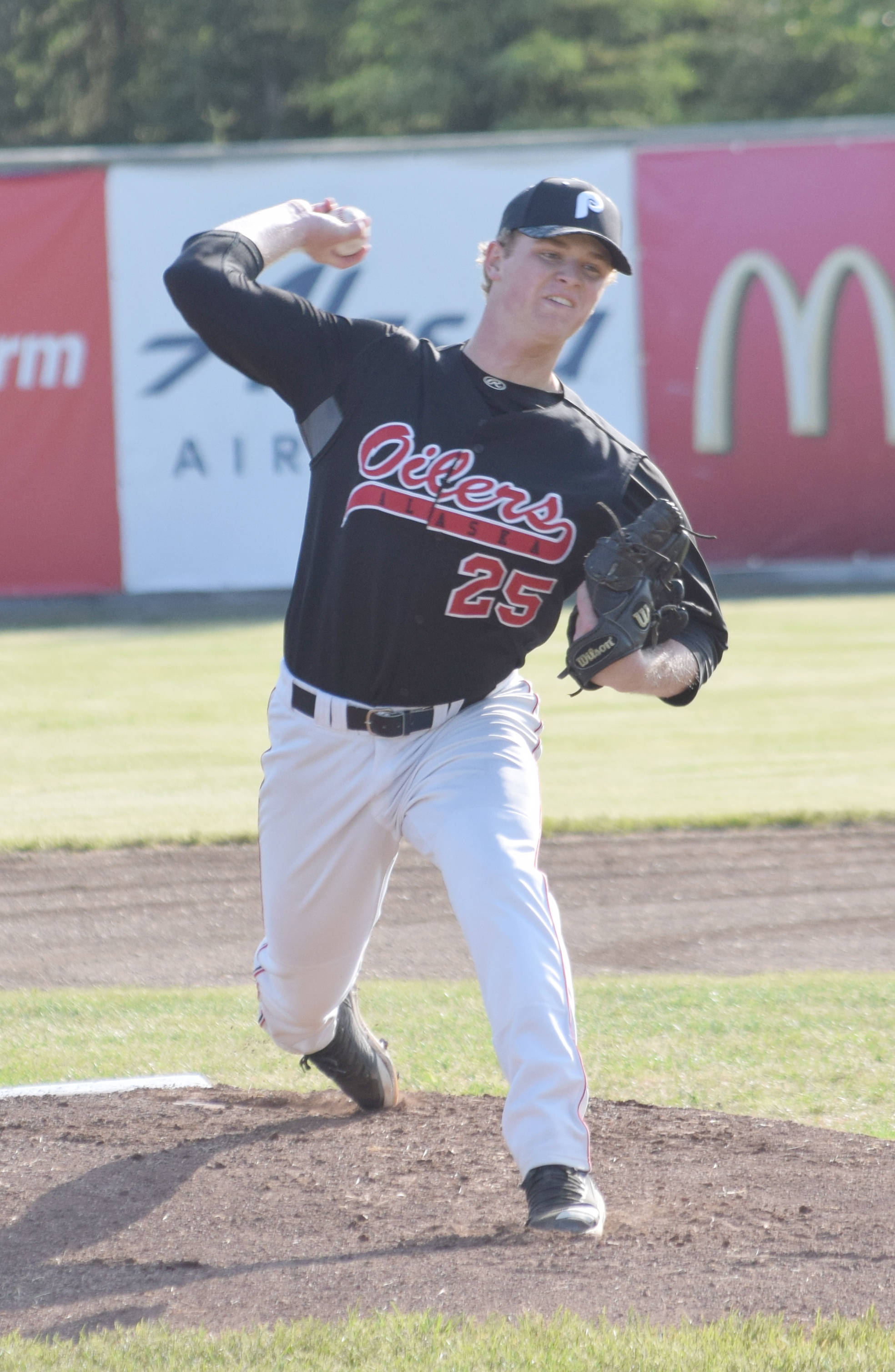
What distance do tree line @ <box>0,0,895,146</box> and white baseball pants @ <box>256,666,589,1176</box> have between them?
3123 centimetres

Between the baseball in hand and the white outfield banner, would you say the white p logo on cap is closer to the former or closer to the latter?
the baseball in hand

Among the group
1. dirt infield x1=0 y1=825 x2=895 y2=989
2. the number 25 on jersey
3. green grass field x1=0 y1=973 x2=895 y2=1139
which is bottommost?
dirt infield x1=0 y1=825 x2=895 y2=989

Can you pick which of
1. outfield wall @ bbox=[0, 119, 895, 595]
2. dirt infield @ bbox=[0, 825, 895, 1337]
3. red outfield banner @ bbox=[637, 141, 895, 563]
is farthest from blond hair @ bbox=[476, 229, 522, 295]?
red outfield banner @ bbox=[637, 141, 895, 563]

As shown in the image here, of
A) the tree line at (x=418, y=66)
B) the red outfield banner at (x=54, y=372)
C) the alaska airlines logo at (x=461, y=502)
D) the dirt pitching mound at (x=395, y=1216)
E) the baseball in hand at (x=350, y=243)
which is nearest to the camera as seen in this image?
the dirt pitching mound at (x=395, y=1216)

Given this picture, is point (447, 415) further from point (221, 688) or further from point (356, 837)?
point (221, 688)

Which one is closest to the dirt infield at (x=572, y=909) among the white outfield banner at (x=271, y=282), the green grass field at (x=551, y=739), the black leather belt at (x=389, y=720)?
the green grass field at (x=551, y=739)

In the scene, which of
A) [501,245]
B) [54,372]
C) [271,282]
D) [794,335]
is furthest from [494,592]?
[794,335]

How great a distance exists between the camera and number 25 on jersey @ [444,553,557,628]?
351 cm

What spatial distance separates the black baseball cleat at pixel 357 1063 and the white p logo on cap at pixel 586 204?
6.26 feet

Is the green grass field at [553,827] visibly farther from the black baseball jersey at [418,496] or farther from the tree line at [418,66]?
the tree line at [418,66]

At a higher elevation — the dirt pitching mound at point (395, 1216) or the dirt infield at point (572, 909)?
the dirt pitching mound at point (395, 1216)

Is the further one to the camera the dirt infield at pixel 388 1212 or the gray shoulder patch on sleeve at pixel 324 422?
the gray shoulder patch on sleeve at pixel 324 422

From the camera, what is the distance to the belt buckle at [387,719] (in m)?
3.56

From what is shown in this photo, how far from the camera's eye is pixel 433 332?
15750 mm
